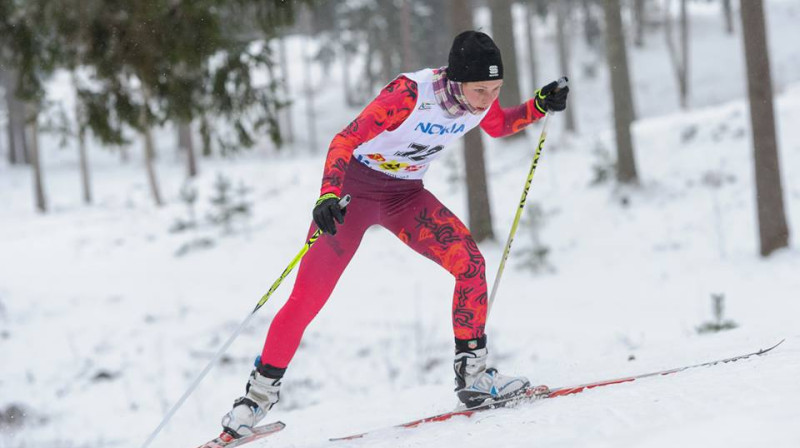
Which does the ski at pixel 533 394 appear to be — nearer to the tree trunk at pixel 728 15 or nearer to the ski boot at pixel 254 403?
the ski boot at pixel 254 403

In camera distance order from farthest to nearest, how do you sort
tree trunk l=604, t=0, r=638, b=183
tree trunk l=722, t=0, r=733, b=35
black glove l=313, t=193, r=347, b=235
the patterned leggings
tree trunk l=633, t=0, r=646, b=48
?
tree trunk l=633, t=0, r=646, b=48
tree trunk l=722, t=0, r=733, b=35
tree trunk l=604, t=0, r=638, b=183
the patterned leggings
black glove l=313, t=193, r=347, b=235

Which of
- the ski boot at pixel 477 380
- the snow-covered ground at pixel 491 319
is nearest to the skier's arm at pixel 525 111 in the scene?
the ski boot at pixel 477 380

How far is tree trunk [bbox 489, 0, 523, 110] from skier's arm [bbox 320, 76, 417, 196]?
35.8 feet

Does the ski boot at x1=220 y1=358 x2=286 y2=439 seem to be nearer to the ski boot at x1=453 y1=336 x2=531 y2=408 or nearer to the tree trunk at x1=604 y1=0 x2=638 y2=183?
the ski boot at x1=453 y1=336 x2=531 y2=408

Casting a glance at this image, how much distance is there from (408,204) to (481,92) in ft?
2.50

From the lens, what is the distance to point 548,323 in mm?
8594

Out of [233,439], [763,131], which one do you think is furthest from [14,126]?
[233,439]

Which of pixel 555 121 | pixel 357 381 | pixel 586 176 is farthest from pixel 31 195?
pixel 357 381

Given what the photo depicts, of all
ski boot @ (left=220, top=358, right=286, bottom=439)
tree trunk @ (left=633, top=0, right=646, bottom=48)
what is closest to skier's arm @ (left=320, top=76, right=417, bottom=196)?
ski boot @ (left=220, top=358, right=286, bottom=439)

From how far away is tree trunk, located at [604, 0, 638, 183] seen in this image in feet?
39.2

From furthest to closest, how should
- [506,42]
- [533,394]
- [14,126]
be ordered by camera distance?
[14,126] < [506,42] < [533,394]

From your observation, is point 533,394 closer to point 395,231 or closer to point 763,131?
point 395,231

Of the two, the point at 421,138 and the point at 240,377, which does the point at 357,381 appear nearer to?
the point at 240,377

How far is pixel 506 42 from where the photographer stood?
1511 cm
